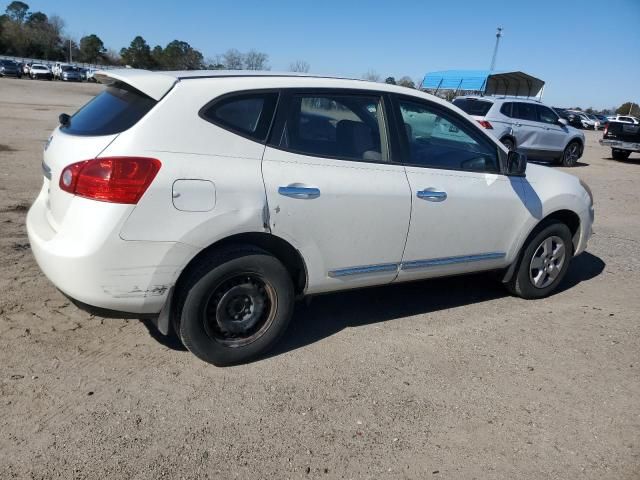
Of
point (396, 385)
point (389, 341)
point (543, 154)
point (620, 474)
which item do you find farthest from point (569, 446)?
point (543, 154)

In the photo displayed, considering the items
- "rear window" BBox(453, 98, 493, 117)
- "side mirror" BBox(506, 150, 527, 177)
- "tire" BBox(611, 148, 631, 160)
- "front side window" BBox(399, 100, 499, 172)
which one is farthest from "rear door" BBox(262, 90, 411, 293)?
"tire" BBox(611, 148, 631, 160)

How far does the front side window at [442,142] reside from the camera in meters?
4.02

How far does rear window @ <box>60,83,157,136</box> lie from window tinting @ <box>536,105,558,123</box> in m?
14.5

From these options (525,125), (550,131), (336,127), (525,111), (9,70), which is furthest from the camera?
(9,70)

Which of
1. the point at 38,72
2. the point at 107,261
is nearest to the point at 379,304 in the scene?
the point at 107,261

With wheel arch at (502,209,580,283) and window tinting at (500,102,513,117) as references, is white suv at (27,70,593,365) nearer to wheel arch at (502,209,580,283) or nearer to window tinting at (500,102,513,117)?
wheel arch at (502,209,580,283)

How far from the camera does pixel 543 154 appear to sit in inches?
625

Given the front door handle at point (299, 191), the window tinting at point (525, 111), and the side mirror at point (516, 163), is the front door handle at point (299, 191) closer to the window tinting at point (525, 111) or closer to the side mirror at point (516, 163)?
the side mirror at point (516, 163)

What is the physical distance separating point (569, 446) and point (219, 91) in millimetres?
2858

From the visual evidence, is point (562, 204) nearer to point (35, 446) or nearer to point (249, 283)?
point (249, 283)

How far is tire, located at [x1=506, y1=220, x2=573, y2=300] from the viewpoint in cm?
482

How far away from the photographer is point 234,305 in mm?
3445

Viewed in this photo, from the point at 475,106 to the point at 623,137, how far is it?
8.10 m

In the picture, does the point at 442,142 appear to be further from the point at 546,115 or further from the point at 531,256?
the point at 546,115
